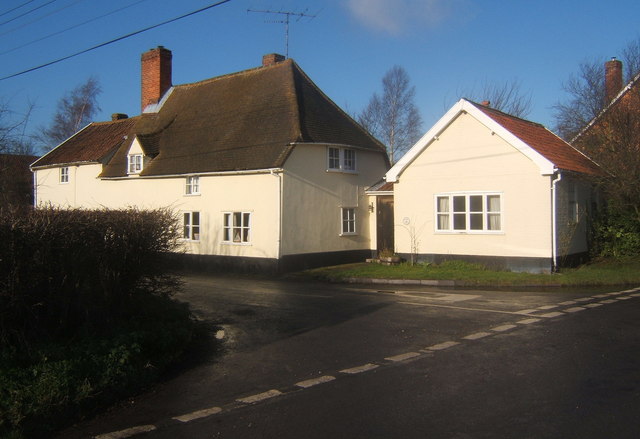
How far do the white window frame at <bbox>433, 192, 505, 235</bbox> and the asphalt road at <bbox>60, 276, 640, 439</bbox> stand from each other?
6.91 metres

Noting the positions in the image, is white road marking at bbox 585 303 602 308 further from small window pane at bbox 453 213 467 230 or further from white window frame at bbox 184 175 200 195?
white window frame at bbox 184 175 200 195

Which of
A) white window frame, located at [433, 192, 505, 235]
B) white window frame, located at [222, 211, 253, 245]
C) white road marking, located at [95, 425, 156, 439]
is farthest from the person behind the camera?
white window frame, located at [222, 211, 253, 245]

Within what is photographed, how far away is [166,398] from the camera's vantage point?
6.55 meters

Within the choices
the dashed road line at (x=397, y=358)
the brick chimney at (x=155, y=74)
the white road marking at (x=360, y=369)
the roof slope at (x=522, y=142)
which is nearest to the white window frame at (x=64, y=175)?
the brick chimney at (x=155, y=74)

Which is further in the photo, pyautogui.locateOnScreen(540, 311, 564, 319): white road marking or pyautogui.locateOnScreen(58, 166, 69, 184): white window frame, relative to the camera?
pyautogui.locateOnScreen(58, 166, 69, 184): white window frame

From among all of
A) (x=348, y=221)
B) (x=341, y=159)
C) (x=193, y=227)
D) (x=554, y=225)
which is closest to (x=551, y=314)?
(x=554, y=225)

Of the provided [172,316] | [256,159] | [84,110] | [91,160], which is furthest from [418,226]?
[84,110]

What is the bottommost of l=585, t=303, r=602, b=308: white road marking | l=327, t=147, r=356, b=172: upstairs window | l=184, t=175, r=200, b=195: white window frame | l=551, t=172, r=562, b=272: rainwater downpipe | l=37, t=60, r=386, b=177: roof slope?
l=585, t=303, r=602, b=308: white road marking

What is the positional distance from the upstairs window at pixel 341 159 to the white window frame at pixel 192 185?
555cm

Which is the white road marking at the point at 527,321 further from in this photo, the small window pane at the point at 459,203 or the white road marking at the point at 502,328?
the small window pane at the point at 459,203

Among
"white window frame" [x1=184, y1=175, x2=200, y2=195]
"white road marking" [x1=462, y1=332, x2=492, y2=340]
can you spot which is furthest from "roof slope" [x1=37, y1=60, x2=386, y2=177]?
"white road marking" [x1=462, y1=332, x2=492, y2=340]

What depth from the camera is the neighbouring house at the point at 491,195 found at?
18.1m

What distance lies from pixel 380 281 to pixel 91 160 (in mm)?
18470

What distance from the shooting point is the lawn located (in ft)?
53.3
